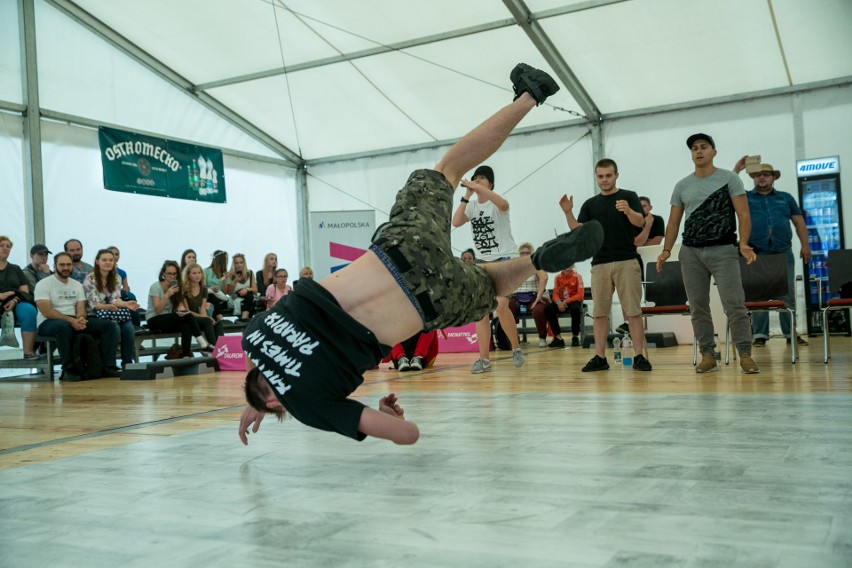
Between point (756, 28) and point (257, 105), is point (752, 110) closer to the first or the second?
point (756, 28)

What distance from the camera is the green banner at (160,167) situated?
29.2 feet

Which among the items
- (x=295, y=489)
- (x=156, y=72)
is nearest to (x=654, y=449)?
(x=295, y=489)

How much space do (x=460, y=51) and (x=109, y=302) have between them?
192 inches

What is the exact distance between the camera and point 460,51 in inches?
350

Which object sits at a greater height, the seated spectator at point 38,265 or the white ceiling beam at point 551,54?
the white ceiling beam at point 551,54

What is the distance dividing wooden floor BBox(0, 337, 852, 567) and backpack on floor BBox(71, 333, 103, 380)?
3416 millimetres

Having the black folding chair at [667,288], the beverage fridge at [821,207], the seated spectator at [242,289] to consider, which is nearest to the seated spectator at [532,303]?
the black folding chair at [667,288]

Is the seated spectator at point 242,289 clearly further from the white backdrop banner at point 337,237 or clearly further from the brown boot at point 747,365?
the brown boot at point 747,365

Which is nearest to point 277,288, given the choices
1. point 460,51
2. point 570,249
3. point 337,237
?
point 337,237

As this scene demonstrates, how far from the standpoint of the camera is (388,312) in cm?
201

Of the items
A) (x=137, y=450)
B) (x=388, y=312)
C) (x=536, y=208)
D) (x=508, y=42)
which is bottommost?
(x=137, y=450)

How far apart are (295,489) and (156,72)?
925 centimetres

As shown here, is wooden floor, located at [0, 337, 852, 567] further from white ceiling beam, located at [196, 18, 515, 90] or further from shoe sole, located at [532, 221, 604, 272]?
white ceiling beam, located at [196, 18, 515, 90]

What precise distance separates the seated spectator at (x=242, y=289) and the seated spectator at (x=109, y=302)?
5.44 ft
